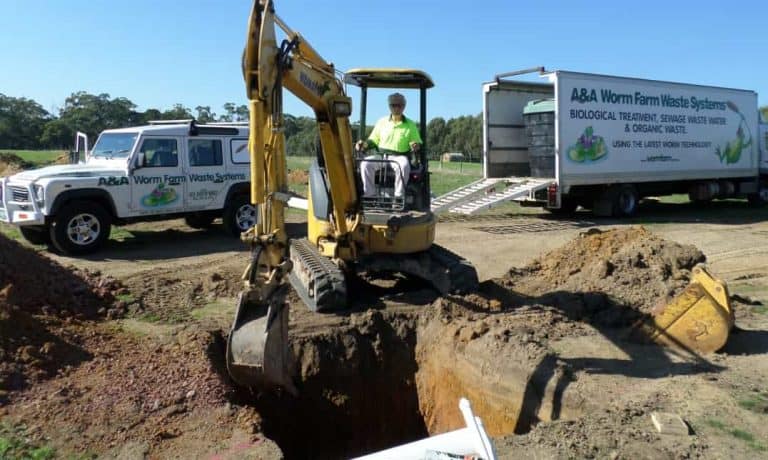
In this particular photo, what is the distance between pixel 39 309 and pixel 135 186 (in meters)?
4.91

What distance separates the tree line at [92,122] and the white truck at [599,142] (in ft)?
143

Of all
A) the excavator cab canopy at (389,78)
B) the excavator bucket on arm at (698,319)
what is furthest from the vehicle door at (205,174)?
the excavator bucket on arm at (698,319)

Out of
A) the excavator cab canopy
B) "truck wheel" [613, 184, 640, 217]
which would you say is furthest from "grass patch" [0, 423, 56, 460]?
"truck wheel" [613, 184, 640, 217]

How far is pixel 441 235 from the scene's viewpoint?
13820 mm

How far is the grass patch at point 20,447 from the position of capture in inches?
166

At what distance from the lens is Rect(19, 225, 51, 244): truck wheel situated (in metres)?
11.3

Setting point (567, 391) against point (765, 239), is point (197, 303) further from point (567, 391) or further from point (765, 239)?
point (765, 239)

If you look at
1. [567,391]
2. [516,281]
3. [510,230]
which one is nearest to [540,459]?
[567,391]

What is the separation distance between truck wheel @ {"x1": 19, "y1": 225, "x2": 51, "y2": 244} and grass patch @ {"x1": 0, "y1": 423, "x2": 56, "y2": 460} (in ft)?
25.4

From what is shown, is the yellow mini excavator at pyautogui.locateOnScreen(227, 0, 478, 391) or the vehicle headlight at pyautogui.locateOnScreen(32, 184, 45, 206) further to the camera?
the vehicle headlight at pyautogui.locateOnScreen(32, 184, 45, 206)

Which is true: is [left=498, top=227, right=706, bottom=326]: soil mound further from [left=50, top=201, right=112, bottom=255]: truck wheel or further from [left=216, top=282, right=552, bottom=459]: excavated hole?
[left=50, top=201, right=112, bottom=255]: truck wheel

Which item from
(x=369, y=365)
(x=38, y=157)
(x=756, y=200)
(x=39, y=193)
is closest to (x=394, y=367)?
(x=369, y=365)

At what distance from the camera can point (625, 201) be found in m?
17.1

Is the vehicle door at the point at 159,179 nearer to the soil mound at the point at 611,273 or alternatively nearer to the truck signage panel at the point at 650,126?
the soil mound at the point at 611,273
